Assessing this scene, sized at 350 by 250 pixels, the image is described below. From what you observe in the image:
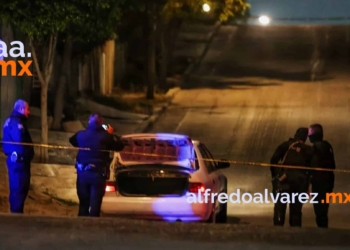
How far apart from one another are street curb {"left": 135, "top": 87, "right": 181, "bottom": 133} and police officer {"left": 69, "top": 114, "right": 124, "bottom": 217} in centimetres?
1117

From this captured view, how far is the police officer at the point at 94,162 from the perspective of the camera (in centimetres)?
1000

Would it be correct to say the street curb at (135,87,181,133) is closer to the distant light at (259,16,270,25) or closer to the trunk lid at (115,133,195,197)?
the trunk lid at (115,133,195,197)

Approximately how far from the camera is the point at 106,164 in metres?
10.1

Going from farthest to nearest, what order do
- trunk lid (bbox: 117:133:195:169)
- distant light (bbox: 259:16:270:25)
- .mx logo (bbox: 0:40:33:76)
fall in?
distant light (bbox: 259:16:270:25)
.mx logo (bbox: 0:40:33:76)
trunk lid (bbox: 117:133:195:169)

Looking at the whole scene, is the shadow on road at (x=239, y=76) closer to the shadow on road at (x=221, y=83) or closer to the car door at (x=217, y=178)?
the shadow on road at (x=221, y=83)

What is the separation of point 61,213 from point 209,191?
2961 mm

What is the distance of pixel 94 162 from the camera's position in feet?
32.9

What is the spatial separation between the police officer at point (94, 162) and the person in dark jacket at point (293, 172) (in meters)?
1.95

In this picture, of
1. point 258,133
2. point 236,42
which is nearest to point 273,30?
point 236,42

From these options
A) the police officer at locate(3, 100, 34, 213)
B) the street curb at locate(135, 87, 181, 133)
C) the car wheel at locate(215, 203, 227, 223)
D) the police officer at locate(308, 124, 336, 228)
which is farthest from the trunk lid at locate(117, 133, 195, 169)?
the street curb at locate(135, 87, 181, 133)

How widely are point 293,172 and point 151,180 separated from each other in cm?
172

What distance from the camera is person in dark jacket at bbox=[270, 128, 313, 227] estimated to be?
10273 mm

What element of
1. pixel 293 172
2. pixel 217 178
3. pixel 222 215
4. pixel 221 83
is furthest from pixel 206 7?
pixel 293 172

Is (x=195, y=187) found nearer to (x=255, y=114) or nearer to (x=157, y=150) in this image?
(x=157, y=150)
